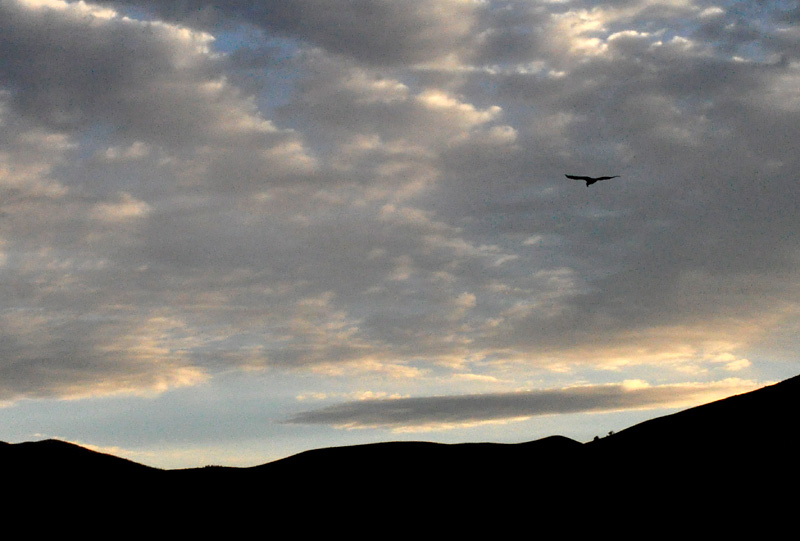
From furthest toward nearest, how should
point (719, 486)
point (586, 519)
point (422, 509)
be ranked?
1. point (422, 509)
2. point (586, 519)
3. point (719, 486)

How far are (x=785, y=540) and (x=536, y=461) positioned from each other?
25075 mm

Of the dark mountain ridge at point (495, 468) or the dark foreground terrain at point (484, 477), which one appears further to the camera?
the dark mountain ridge at point (495, 468)

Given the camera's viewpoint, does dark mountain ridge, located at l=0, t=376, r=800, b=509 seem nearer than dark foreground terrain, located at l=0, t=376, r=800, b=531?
No

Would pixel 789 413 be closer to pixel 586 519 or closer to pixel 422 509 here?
pixel 586 519

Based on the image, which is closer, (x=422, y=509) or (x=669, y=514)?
(x=669, y=514)

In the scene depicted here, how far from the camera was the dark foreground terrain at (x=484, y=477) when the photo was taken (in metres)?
49.8

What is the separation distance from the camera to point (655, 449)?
2228 inches

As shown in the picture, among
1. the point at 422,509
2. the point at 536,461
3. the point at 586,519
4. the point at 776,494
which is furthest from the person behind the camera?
the point at 536,461

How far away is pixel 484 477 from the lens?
2463 inches

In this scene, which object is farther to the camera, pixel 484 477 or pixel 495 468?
pixel 495 468

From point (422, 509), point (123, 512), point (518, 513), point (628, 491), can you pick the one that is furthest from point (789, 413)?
point (123, 512)

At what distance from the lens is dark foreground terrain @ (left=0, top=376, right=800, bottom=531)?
163 ft

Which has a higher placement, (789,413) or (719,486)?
(789,413)

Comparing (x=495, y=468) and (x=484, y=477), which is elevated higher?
(x=495, y=468)
